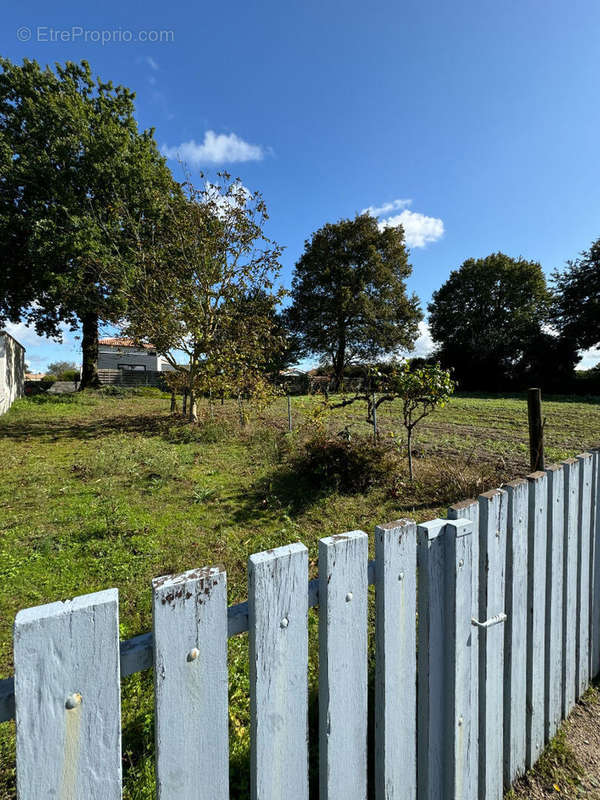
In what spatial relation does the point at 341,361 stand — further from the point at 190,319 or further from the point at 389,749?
the point at 389,749

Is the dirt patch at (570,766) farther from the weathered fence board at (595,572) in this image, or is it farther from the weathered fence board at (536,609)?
the weathered fence board at (595,572)

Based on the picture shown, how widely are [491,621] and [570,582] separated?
77 cm

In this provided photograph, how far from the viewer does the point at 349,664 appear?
104cm

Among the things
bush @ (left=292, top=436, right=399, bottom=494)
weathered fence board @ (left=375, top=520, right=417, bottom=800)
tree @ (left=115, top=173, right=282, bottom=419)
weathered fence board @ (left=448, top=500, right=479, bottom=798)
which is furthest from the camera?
tree @ (left=115, top=173, right=282, bottom=419)

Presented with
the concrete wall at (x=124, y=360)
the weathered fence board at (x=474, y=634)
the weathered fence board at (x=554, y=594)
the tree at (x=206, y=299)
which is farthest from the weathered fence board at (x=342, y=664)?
the concrete wall at (x=124, y=360)

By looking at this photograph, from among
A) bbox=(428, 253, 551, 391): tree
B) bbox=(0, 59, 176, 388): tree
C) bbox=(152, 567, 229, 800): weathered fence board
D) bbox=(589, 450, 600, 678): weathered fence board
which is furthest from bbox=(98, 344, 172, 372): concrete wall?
bbox=(152, 567, 229, 800): weathered fence board

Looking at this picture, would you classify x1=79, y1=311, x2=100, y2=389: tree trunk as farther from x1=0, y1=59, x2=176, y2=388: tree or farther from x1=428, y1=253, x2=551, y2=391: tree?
x1=428, y1=253, x2=551, y2=391: tree

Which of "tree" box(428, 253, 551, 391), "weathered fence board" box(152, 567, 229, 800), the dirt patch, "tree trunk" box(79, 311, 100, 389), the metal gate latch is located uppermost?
"tree" box(428, 253, 551, 391)

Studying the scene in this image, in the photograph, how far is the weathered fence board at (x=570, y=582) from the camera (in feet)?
5.67

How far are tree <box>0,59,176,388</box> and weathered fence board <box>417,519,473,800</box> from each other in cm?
1448

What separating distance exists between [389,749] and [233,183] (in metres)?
10.3

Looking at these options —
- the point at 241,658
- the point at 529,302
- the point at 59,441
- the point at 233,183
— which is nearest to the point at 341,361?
the point at 529,302

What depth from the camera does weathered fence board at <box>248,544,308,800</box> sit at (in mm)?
886

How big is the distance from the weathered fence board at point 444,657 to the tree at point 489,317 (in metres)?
28.3
